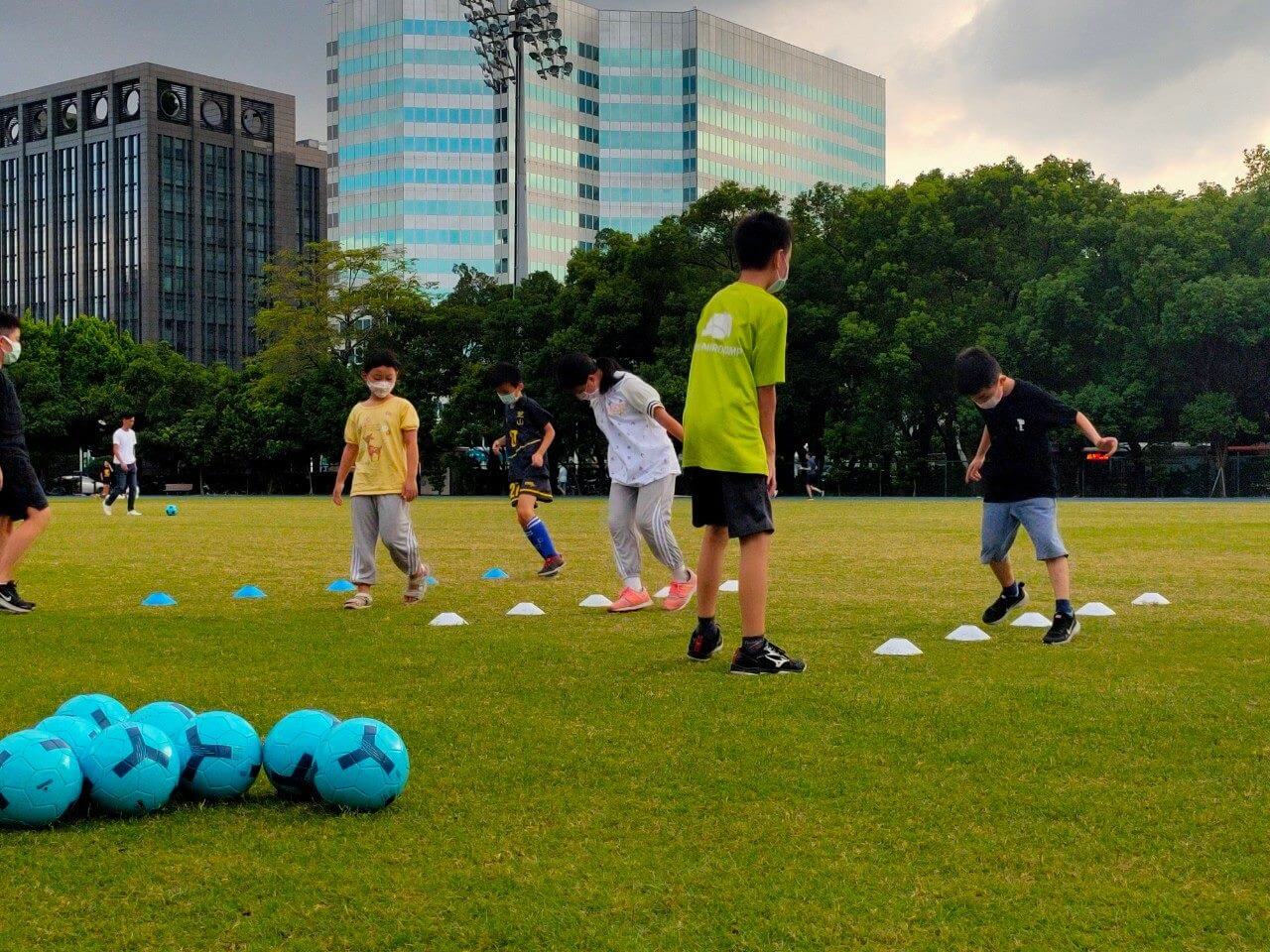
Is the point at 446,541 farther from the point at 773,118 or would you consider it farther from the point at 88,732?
the point at 773,118

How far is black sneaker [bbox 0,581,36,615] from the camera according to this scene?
32.0 feet

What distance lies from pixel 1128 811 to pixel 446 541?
16112 millimetres

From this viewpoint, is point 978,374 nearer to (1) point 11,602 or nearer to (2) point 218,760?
(2) point 218,760

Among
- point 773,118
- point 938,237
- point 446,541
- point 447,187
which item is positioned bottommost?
point 446,541

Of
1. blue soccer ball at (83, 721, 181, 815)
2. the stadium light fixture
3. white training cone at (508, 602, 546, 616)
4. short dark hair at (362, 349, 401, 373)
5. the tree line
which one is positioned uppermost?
the stadium light fixture

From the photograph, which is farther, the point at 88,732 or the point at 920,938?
the point at 88,732

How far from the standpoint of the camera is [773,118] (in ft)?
404

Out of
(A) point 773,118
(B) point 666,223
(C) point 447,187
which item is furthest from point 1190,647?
(A) point 773,118

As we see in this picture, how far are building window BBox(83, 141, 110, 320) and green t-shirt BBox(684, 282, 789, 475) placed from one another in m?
139

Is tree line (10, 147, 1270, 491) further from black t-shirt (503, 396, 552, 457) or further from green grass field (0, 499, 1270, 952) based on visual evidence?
green grass field (0, 499, 1270, 952)

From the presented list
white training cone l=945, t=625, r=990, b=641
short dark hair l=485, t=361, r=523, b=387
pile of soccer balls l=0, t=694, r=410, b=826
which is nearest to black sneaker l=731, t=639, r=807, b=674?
white training cone l=945, t=625, r=990, b=641

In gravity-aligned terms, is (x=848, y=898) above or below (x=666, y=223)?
below

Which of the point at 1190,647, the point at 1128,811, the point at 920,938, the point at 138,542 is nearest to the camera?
the point at 920,938

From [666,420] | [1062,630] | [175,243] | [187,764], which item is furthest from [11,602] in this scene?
Answer: [175,243]
